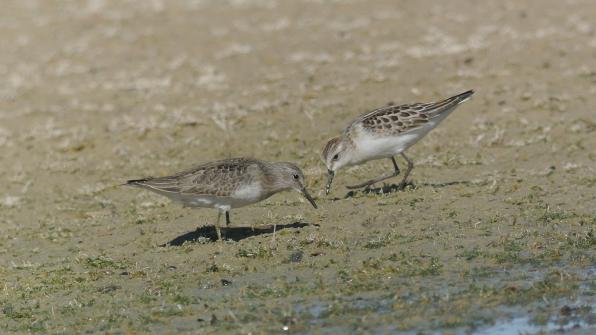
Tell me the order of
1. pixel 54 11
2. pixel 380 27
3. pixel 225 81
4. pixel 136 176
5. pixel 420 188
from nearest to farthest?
pixel 420 188
pixel 136 176
pixel 225 81
pixel 380 27
pixel 54 11

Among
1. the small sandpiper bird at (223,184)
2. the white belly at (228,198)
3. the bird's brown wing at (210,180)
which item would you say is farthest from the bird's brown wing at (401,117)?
the white belly at (228,198)

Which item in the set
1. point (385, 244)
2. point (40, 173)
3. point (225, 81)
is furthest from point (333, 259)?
point (225, 81)

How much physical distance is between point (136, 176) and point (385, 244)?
242 inches

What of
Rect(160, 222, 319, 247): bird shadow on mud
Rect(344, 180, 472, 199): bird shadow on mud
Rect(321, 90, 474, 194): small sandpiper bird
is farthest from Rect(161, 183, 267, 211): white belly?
Rect(344, 180, 472, 199): bird shadow on mud

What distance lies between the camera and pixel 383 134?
1304 cm

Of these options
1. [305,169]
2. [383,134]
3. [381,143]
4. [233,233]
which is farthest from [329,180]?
[233,233]

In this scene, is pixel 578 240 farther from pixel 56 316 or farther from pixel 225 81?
pixel 225 81

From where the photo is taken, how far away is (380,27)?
84.6 ft

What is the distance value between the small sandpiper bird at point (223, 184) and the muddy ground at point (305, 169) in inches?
18.6

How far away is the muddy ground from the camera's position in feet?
30.7

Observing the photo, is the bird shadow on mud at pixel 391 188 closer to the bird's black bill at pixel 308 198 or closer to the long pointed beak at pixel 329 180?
the long pointed beak at pixel 329 180

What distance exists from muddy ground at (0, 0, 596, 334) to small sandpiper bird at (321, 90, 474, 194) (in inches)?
21.9

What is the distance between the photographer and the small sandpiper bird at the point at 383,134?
13.1 meters

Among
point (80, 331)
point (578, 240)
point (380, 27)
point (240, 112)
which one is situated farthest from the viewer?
point (380, 27)
